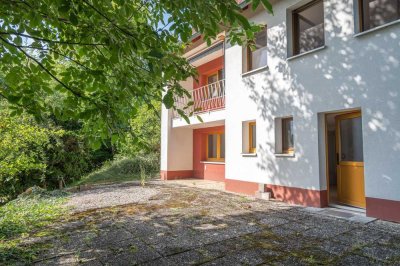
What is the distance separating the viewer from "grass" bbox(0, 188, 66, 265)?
389 centimetres

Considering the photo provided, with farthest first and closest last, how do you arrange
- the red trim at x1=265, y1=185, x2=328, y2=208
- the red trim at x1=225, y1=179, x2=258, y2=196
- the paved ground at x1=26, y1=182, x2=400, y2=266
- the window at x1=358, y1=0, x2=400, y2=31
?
the red trim at x1=225, y1=179, x2=258, y2=196 → the red trim at x1=265, y1=185, x2=328, y2=208 → the window at x1=358, y1=0, x2=400, y2=31 → the paved ground at x1=26, y1=182, x2=400, y2=266

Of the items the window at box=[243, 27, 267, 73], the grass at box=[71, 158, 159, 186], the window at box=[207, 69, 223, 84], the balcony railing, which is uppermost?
the window at box=[207, 69, 223, 84]

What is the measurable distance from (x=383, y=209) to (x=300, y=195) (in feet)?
6.28

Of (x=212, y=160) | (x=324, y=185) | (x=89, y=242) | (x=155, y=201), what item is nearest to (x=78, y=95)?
(x=89, y=242)

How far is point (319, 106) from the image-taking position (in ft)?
21.9

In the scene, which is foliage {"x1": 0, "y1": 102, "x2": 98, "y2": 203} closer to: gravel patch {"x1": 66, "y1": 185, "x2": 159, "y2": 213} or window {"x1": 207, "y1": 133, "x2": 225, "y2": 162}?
gravel patch {"x1": 66, "y1": 185, "x2": 159, "y2": 213}

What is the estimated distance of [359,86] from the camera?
19.3ft

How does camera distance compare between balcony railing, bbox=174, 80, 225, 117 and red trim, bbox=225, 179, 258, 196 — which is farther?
balcony railing, bbox=174, 80, 225, 117

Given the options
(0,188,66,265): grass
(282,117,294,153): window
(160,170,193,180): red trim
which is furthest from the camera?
(160,170,193,180): red trim

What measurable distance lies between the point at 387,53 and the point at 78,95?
5690 millimetres

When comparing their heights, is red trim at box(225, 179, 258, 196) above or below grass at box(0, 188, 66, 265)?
above

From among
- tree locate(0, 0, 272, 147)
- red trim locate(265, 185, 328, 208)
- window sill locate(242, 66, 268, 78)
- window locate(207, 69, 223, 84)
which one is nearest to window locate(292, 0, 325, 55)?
window sill locate(242, 66, 268, 78)

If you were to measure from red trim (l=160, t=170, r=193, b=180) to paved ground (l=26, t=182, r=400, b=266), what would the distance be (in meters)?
6.67

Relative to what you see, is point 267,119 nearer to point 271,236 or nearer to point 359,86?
point 359,86
